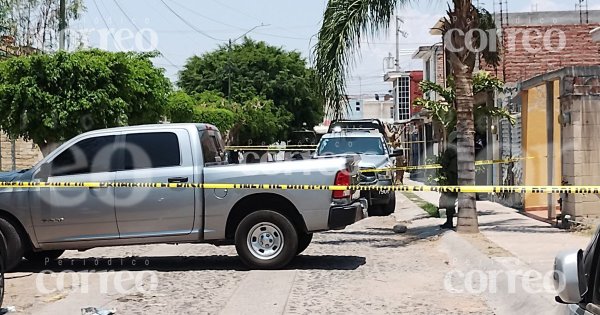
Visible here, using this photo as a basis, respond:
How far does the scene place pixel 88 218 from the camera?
990 centimetres

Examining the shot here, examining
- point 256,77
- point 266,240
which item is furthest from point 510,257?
point 256,77

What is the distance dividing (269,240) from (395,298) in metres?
2.27

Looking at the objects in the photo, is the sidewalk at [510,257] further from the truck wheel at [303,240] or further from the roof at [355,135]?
the roof at [355,135]

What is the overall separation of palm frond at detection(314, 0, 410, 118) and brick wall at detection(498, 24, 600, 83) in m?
11.5

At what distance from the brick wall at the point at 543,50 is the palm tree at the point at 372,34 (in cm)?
1074

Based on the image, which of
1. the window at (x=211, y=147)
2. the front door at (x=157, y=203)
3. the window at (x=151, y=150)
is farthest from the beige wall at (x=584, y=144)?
the window at (x=151, y=150)

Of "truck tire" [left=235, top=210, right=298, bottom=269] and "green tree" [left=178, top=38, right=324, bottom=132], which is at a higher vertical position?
"green tree" [left=178, top=38, right=324, bottom=132]

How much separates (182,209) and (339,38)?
4.42 m

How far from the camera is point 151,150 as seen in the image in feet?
33.4

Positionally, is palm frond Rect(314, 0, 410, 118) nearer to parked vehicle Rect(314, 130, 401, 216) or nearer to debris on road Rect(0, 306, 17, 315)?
parked vehicle Rect(314, 130, 401, 216)

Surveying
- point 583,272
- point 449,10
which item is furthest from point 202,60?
point 583,272

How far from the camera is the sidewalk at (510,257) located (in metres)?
7.78

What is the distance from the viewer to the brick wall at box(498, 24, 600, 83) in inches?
918

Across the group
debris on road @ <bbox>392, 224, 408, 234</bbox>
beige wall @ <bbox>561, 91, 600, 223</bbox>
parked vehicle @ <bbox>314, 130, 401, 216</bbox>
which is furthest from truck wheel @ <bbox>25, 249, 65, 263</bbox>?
beige wall @ <bbox>561, 91, 600, 223</bbox>
